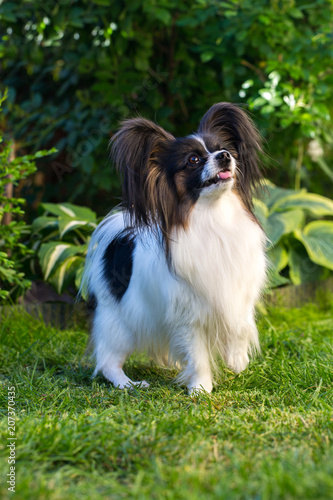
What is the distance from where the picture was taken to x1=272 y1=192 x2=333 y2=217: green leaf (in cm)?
434

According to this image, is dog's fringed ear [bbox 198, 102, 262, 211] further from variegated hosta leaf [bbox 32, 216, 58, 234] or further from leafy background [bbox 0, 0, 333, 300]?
variegated hosta leaf [bbox 32, 216, 58, 234]

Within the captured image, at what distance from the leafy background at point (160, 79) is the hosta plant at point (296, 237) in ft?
0.04

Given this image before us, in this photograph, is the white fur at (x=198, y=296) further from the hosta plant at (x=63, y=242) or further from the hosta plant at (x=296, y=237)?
the hosta plant at (x=296, y=237)

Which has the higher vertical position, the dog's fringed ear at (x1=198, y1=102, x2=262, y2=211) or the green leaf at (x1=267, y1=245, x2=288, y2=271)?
the dog's fringed ear at (x1=198, y1=102, x2=262, y2=211)

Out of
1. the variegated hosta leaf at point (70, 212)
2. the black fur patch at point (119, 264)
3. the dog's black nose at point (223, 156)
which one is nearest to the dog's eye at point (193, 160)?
the dog's black nose at point (223, 156)

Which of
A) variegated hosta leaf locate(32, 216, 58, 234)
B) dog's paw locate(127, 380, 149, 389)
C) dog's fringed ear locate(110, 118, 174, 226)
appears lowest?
dog's paw locate(127, 380, 149, 389)

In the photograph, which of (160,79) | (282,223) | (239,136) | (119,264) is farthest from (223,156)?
(160,79)

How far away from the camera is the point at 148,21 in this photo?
4.55 metres

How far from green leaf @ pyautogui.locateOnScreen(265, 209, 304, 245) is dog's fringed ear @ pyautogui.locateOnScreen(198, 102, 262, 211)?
1374 millimetres

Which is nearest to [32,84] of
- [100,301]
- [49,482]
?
[100,301]

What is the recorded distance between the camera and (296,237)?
4.12m

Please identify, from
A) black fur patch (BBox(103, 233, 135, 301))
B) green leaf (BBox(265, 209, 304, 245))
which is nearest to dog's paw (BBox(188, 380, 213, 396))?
black fur patch (BBox(103, 233, 135, 301))

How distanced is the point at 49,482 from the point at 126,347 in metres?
1.27

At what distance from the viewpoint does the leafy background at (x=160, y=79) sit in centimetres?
414
